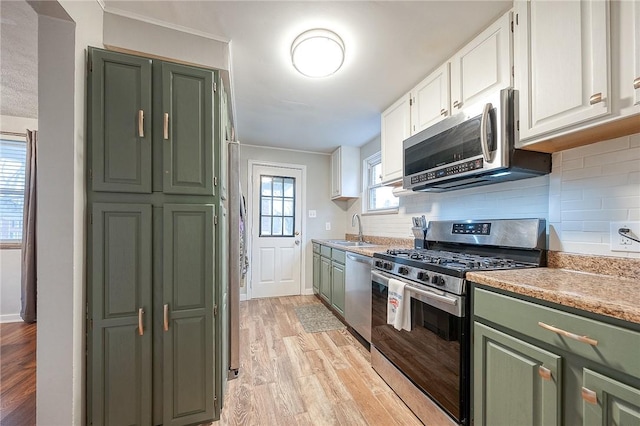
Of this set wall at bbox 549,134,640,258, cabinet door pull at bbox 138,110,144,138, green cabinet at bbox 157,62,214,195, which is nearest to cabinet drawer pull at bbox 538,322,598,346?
wall at bbox 549,134,640,258

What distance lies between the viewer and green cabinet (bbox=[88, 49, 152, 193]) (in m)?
1.31

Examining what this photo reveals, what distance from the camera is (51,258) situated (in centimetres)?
118

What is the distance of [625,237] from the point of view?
1196 mm

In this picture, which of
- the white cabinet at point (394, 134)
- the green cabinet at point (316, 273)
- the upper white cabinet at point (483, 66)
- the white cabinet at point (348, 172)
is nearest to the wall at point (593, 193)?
the upper white cabinet at point (483, 66)

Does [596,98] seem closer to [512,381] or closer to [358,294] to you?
[512,381]

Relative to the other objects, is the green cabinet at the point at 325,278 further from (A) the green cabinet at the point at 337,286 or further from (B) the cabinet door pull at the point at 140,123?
(B) the cabinet door pull at the point at 140,123

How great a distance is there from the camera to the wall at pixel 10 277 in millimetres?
2988

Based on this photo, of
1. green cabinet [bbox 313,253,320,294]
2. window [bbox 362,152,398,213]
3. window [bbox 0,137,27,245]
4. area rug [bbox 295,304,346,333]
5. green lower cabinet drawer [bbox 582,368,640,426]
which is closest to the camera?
green lower cabinet drawer [bbox 582,368,640,426]

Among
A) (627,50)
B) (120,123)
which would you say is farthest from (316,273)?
(627,50)

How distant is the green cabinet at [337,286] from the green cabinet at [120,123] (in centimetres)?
218

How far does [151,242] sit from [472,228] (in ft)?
7.05

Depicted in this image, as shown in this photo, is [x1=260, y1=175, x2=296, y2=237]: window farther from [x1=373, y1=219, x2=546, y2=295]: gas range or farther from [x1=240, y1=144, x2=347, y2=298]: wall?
[x1=373, y1=219, x2=546, y2=295]: gas range

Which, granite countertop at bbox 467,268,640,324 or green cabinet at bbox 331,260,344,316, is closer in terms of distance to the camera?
granite countertop at bbox 467,268,640,324

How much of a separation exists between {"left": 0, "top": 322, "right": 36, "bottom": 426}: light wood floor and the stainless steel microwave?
3039 millimetres
